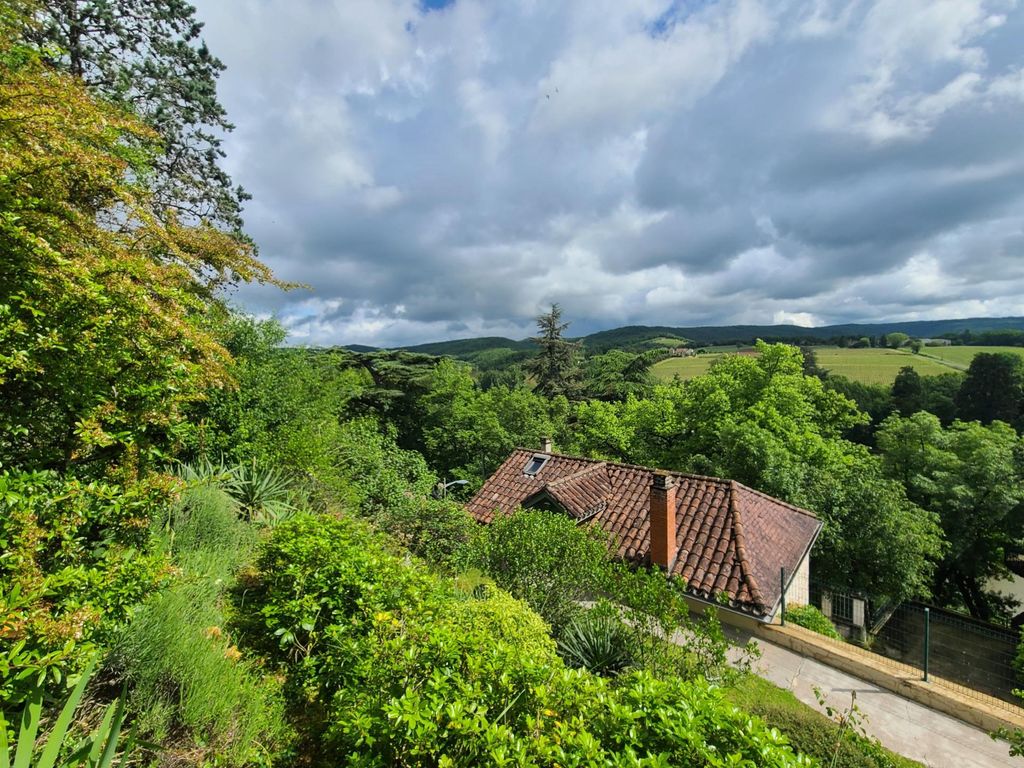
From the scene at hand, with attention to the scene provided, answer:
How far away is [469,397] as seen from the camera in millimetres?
33156

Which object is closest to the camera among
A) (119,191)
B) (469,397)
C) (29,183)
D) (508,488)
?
(29,183)

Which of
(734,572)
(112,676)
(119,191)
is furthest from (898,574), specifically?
(119,191)

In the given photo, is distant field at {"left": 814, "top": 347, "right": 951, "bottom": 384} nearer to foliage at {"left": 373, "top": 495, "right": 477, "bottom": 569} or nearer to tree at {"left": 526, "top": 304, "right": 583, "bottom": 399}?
tree at {"left": 526, "top": 304, "right": 583, "bottom": 399}

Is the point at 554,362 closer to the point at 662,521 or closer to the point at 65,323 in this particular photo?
the point at 662,521

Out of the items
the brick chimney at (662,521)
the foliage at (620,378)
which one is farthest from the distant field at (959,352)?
the brick chimney at (662,521)

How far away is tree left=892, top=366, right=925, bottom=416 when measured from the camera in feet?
150

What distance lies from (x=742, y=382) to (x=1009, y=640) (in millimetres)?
14796

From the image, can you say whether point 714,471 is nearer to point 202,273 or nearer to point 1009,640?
point 1009,640

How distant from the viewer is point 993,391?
1620 inches

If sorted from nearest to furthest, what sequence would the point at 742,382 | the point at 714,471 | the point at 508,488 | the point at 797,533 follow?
1. the point at 797,533
2. the point at 508,488
3. the point at 714,471
4. the point at 742,382

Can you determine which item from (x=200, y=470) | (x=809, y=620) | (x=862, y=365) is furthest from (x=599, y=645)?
(x=862, y=365)

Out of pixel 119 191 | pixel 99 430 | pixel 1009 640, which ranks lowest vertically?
pixel 1009 640

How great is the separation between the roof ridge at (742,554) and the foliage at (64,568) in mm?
10520

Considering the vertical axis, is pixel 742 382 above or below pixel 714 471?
above
